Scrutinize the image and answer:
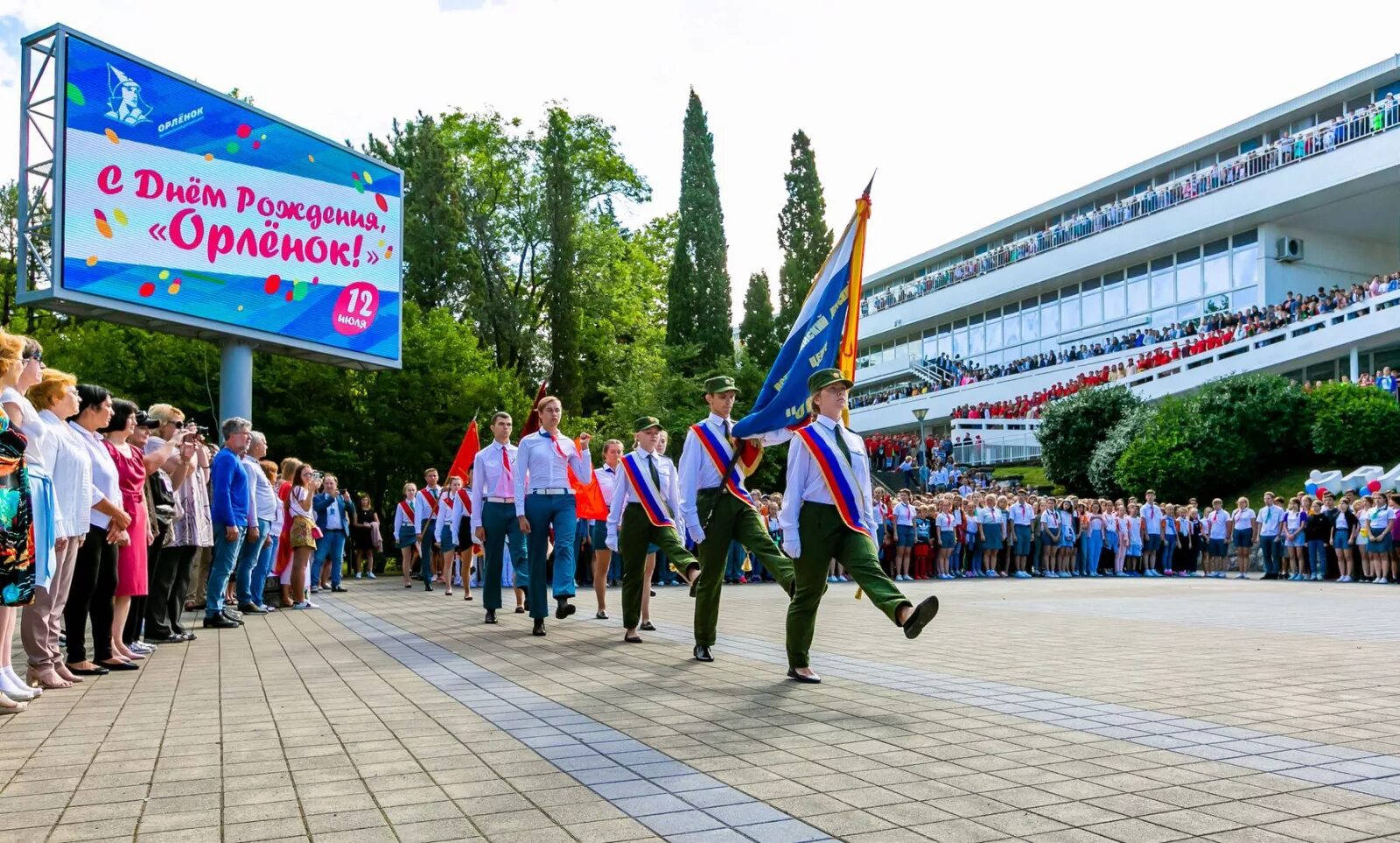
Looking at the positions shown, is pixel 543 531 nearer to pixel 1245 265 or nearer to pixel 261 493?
pixel 261 493

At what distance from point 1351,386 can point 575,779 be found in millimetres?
→ 32776

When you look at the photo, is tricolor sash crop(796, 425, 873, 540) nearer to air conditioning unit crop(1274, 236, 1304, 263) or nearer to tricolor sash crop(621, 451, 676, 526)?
tricolor sash crop(621, 451, 676, 526)

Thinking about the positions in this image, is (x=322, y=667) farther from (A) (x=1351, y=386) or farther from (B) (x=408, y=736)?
(A) (x=1351, y=386)

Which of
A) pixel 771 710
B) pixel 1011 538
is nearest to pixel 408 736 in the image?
pixel 771 710

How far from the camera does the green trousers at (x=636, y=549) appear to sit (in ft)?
31.9

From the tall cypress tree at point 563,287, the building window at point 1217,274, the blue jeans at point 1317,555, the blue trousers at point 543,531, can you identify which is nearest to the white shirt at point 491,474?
the blue trousers at point 543,531

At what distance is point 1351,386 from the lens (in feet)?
103

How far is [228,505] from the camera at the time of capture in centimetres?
1123

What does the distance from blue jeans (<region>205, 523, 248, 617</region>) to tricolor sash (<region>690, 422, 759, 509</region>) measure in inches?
204

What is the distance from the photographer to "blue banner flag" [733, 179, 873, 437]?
8.45 metres

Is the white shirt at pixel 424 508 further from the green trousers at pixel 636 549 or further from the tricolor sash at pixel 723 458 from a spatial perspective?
the tricolor sash at pixel 723 458

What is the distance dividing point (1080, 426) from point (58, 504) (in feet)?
115

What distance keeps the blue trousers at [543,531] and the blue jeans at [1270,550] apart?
1952 centimetres

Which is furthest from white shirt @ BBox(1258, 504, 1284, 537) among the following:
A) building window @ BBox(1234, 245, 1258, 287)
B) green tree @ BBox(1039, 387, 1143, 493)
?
building window @ BBox(1234, 245, 1258, 287)
